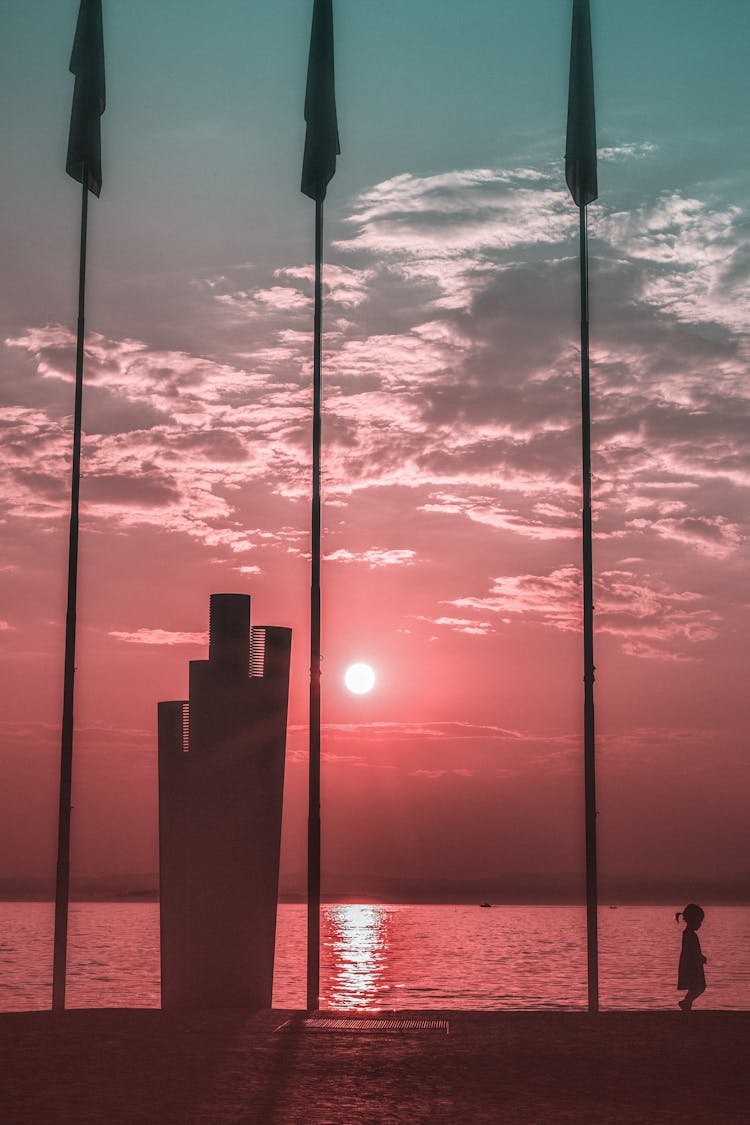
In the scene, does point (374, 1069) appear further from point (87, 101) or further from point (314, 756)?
point (87, 101)

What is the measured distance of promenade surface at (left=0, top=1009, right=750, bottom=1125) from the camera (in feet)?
45.4

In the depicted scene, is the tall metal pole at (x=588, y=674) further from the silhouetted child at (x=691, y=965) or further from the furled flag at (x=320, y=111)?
the furled flag at (x=320, y=111)

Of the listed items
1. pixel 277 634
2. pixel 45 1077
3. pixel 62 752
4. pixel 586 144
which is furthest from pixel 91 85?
pixel 45 1077

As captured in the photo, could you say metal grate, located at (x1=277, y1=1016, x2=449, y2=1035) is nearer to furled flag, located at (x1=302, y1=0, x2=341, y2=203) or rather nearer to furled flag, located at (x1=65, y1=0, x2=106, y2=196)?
furled flag, located at (x1=302, y1=0, x2=341, y2=203)

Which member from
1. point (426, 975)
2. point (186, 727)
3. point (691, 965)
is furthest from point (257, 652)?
point (426, 975)

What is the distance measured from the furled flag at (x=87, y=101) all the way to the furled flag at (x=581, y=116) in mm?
8973

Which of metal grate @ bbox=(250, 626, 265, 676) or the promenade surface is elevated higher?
metal grate @ bbox=(250, 626, 265, 676)

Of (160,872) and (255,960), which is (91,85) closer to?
→ (160,872)

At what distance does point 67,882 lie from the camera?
75.3 ft

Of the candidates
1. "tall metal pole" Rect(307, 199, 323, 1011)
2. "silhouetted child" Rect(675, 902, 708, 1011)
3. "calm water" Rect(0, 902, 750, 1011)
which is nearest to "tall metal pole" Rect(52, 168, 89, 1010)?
"tall metal pole" Rect(307, 199, 323, 1011)

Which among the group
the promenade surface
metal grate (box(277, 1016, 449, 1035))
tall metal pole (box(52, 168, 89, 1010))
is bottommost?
metal grate (box(277, 1016, 449, 1035))

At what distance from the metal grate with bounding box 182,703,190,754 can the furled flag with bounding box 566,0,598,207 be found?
11886 mm

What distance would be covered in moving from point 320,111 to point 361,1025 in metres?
16.6

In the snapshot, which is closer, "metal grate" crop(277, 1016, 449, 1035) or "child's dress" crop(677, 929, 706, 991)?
"metal grate" crop(277, 1016, 449, 1035)
